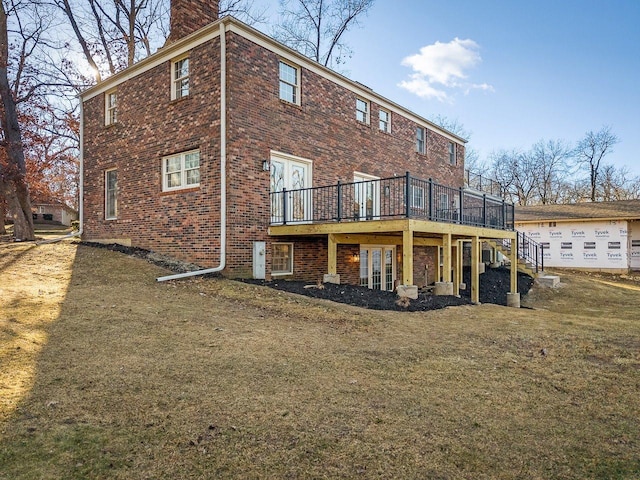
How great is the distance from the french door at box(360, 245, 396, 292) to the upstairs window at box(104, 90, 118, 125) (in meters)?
9.67

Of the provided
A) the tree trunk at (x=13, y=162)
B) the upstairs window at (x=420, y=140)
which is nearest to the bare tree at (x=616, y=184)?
the upstairs window at (x=420, y=140)

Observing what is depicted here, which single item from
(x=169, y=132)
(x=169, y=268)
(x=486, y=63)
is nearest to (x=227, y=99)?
(x=169, y=132)

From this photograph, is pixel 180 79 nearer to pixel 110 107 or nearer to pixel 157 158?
pixel 157 158

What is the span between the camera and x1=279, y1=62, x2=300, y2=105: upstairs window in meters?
12.0

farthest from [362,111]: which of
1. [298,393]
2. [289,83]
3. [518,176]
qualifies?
[518,176]

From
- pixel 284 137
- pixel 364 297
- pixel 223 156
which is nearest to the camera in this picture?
pixel 364 297

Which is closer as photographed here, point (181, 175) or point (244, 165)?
point (244, 165)

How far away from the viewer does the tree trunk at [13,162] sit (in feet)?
54.3

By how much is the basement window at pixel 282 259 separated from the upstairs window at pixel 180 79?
16.3ft

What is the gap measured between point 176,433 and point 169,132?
10.5 meters

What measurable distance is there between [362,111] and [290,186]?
188 inches

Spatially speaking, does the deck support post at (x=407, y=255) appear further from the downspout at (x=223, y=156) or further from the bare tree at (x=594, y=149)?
the bare tree at (x=594, y=149)

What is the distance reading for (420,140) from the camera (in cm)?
1836

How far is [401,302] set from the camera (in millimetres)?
9141
